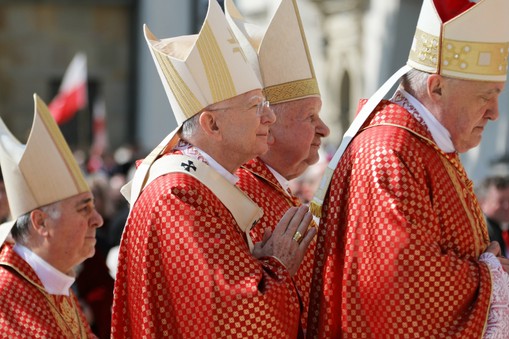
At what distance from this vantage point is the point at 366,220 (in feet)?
14.5

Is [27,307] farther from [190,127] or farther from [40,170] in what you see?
[190,127]

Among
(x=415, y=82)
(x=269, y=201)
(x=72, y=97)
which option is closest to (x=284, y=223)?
(x=269, y=201)

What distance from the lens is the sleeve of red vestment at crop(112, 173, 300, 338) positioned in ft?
14.0

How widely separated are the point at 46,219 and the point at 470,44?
6.29ft

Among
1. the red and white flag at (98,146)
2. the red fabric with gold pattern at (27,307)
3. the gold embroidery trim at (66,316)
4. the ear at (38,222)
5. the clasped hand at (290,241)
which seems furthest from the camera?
the red and white flag at (98,146)

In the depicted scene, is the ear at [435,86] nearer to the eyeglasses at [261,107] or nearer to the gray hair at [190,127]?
the eyeglasses at [261,107]

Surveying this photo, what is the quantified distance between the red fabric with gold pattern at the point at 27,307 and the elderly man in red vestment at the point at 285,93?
98cm

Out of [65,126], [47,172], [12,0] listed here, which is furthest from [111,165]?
[47,172]

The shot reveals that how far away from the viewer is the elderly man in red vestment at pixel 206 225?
4293 mm

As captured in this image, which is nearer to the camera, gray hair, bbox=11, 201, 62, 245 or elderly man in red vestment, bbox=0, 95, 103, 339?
elderly man in red vestment, bbox=0, 95, 103, 339

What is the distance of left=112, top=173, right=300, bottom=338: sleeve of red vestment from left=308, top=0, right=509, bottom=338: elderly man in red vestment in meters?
0.25

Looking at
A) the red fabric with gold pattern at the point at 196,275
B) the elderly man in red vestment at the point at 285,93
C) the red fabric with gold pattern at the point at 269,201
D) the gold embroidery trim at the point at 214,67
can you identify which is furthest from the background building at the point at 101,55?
the red fabric with gold pattern at the point at 196,275

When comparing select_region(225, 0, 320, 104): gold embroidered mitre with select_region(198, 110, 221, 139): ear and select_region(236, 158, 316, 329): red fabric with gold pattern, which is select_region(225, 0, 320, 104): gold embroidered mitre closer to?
select_region(236, 158, 316, 329): red fabric with gold pattern

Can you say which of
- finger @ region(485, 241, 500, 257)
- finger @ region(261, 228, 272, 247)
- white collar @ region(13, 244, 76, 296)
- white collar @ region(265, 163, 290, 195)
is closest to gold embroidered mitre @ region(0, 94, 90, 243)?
white collar @ region(13, 244, 76, 296)
